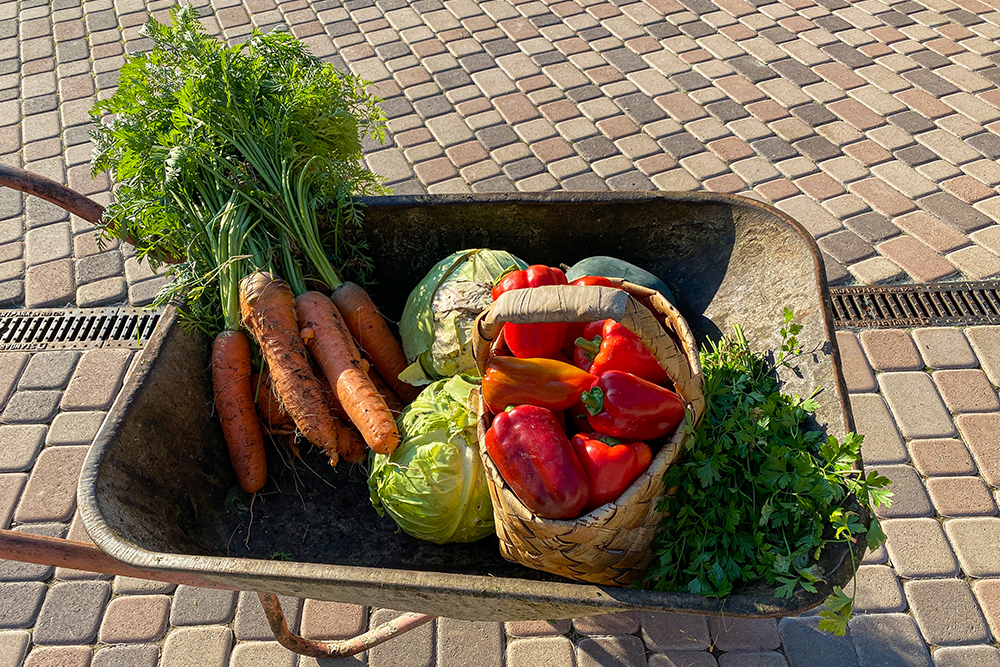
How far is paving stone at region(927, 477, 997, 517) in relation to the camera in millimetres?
2967

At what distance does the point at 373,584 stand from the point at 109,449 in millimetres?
898

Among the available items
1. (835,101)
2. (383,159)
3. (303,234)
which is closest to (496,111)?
(383,159)

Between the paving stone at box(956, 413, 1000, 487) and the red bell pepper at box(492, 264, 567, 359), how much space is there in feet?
7.08

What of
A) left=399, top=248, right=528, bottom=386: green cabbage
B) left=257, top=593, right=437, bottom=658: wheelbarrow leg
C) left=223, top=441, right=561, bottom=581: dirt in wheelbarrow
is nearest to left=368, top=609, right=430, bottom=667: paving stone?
left=257, top=593, right=437, bottom=658: wheelbarrow leg

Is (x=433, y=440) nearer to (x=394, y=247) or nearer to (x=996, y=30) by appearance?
(x=394, y=247)

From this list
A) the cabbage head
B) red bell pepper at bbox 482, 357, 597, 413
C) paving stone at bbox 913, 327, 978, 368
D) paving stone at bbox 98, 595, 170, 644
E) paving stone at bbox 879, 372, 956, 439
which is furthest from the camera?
paving stone at bbox 913, 327, 978, 368

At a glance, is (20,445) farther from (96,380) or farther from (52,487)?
(96,380)

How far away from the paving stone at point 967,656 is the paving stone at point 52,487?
Result: 3.55 m

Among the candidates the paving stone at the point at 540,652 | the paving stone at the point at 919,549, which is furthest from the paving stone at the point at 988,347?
the paving stone at the point at 540,652

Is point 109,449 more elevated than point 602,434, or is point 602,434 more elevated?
point 602,434

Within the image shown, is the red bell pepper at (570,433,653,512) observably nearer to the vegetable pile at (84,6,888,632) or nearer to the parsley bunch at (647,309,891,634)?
the vegetable pile at (84,6,888,632)

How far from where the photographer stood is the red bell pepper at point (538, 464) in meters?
1.82

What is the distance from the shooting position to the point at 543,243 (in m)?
2.82

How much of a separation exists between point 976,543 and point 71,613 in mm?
3632
